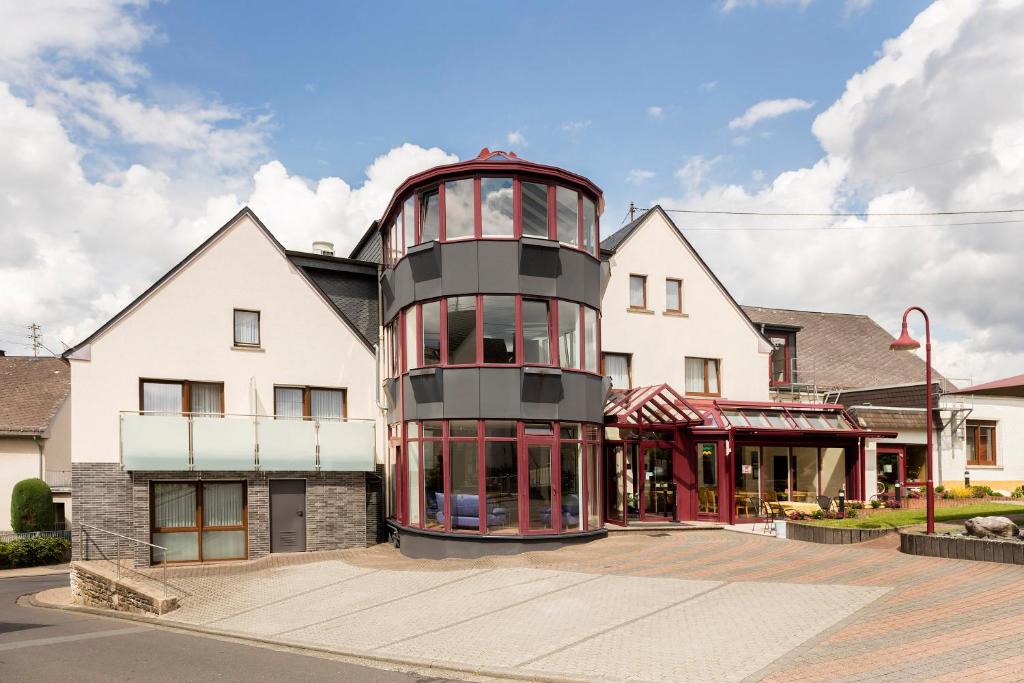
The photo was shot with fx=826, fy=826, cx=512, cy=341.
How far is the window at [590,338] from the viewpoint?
68.7 ft

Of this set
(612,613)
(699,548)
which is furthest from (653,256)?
(612,613)

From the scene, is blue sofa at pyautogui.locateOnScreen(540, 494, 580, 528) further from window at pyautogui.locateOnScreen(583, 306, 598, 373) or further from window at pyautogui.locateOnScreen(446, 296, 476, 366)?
window at pyautogui.locateOnScreen(446, 296, 476, 366)

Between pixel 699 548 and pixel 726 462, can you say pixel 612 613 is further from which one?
pixel 726 462

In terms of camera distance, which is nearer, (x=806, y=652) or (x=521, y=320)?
(x=806, y=652)

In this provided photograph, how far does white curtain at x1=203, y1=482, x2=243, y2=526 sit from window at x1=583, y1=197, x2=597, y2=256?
11.1m

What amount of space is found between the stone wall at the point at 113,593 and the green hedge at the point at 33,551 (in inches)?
413

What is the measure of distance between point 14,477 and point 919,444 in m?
35.3

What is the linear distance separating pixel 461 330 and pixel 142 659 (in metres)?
10.4

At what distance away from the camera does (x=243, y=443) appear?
21.5 m

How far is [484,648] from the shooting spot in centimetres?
1182

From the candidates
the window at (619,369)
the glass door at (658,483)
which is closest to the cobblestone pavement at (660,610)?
the glass door at (658,483)

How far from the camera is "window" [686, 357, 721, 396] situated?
2744cm

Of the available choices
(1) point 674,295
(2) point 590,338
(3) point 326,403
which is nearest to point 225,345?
(3) point 326,403

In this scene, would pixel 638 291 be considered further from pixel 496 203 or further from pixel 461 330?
pixel 461 330
